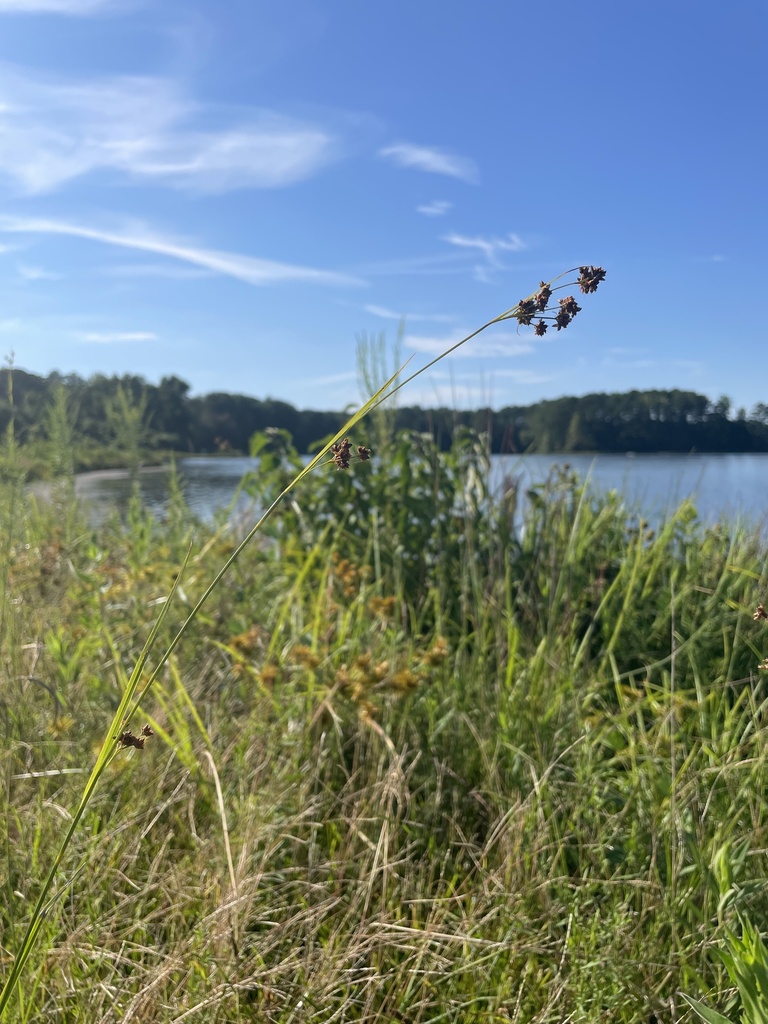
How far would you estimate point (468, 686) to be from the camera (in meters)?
2.51

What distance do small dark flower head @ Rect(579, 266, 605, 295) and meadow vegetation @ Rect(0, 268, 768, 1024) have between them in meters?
0.34

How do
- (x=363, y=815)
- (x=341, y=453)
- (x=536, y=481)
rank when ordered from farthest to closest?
1. (x=536, y=481)
2. (x=363, y=815)
3. (x=341, y=453)

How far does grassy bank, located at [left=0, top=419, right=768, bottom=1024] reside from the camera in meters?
1.47

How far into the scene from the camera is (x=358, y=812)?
2055 mm

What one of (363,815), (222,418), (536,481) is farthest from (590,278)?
(222,418)

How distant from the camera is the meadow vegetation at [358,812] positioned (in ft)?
4.81

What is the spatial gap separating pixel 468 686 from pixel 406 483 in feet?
4.80

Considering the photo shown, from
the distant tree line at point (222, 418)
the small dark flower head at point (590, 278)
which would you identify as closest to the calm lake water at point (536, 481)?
the distant tree line at point (222, 418)

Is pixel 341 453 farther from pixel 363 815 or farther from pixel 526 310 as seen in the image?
pixel 363 815

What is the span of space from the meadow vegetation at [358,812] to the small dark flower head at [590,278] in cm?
34

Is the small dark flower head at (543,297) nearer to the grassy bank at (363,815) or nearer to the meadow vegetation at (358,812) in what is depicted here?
the meadow vegetation at (358,812)

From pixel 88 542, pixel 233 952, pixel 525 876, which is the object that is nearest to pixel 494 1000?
→ pixel 525 876

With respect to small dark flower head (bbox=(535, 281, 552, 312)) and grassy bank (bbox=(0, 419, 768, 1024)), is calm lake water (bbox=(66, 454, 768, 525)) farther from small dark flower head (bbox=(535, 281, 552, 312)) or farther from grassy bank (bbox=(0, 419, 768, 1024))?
small dark flower head (bbox=(535, 281, 552, 312))

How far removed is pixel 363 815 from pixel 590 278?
4.89 ft
